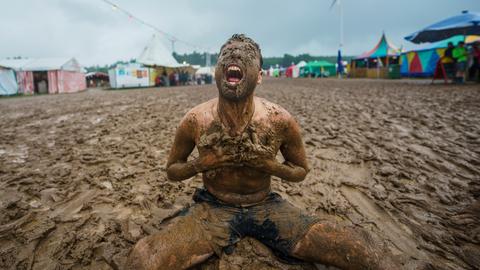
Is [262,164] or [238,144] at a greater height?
[238,144]

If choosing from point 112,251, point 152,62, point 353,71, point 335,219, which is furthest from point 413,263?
point 353,71

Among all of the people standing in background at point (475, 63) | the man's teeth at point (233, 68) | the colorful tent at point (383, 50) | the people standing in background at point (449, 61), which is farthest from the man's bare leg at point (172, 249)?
the colorful tent at point (383, 50)

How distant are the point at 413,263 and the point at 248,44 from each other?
1.81m

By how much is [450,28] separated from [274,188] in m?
13.3

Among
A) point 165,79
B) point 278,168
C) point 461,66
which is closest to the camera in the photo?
point 278,168

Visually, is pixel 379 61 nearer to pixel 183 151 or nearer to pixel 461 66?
pixel 461 66

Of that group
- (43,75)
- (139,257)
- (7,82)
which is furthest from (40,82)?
(139,257)

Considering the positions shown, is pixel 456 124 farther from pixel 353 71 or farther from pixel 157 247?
pixel 353 71

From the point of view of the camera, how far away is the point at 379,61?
85.4 feet

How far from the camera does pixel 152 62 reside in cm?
2377

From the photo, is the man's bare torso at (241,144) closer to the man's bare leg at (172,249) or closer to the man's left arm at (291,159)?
the man's left arm at (291,159)

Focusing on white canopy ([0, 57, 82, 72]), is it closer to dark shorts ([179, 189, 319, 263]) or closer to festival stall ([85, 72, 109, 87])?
festival stall ([85, 72, 109, 87])

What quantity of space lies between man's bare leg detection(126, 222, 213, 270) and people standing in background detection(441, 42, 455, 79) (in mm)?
14535

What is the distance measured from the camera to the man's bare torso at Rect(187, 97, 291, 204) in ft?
5.51
